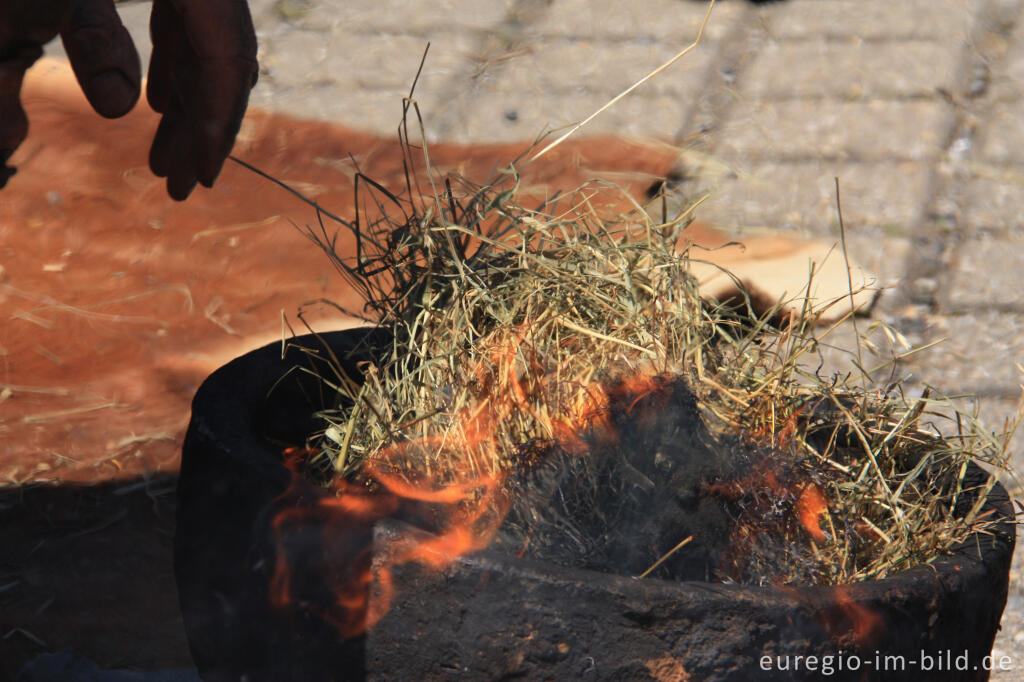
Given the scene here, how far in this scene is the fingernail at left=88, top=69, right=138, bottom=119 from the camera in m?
1.59

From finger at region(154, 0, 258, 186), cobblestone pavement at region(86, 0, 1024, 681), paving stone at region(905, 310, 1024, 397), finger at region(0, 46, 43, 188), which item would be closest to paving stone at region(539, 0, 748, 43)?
cobblestone pavement at region(86, 0, 1024, 681)

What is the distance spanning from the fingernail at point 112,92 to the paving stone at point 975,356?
5.91 feet

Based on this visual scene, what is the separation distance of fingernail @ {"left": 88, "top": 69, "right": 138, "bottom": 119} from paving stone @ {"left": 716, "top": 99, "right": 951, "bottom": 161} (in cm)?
215

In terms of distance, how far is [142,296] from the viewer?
9.03 ft

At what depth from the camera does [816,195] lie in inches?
126

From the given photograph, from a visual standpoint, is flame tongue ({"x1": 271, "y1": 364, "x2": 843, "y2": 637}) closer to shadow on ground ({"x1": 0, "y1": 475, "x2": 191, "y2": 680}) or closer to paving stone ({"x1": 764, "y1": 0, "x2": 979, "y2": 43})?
shadow on ground ({"x1": 0, "y1": 475, "x2": 191, "y2": 680})

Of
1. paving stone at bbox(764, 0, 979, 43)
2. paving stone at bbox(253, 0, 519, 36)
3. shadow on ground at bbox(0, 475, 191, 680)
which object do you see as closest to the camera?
shadow on ground at bbox(0, 475, 191, 680)

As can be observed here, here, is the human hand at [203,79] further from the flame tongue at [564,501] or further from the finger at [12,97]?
the flame tongue at [564,501]

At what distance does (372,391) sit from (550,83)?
2485mm

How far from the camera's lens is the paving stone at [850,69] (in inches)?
143

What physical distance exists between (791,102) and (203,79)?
2.45 m

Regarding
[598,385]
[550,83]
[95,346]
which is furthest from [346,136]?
[598,385]

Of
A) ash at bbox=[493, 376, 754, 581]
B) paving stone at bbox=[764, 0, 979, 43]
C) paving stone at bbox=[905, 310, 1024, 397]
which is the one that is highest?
ash at bbox=[493, 376, 754, 581]

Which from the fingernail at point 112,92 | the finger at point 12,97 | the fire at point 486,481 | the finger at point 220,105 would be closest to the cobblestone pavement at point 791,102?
the fire at point 486,481
